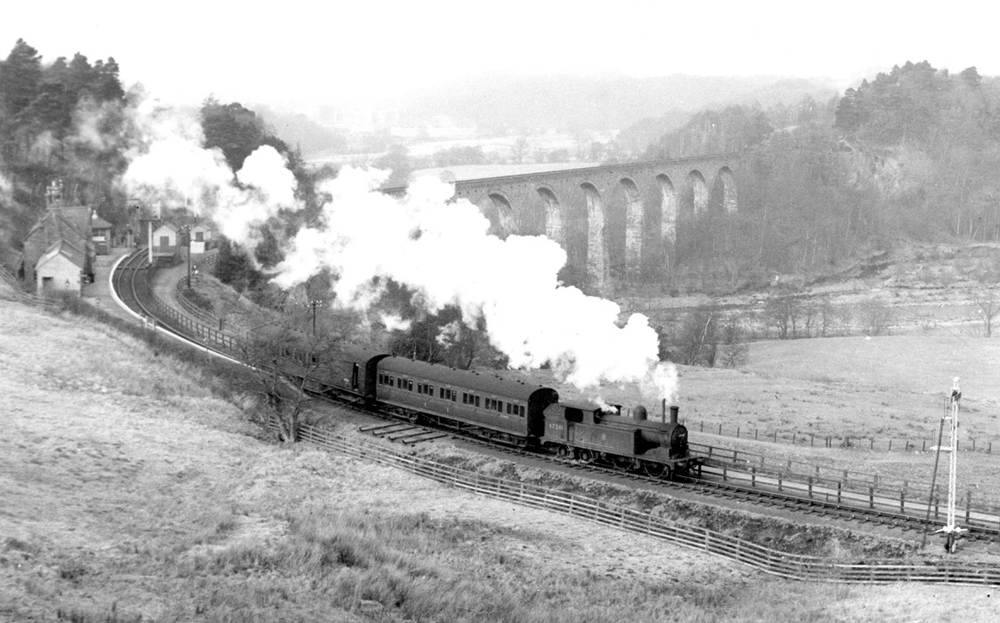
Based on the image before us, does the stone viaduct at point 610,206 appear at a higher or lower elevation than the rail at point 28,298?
higher

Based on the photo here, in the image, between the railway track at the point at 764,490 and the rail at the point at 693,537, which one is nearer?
the rail at the point at 693,537

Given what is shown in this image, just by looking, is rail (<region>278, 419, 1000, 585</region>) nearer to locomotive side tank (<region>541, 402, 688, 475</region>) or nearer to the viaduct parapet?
locomotive side tank (<region>541, 402, 688, 475</region>)

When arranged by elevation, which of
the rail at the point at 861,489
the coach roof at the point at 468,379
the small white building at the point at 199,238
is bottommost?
the rail at the point at 861,489

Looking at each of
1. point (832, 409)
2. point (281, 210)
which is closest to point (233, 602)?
point (832, 409)

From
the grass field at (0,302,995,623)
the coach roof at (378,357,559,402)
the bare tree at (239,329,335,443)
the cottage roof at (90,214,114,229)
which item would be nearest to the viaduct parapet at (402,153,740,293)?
the cottage roof at (90,214,114,229)

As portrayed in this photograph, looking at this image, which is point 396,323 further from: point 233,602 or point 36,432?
point 233,602

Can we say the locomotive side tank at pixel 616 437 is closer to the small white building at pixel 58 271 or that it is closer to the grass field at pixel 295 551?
the grass field at pixel 295 551

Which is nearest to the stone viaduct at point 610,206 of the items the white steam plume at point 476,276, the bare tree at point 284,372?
the white steam plume at point 476,276

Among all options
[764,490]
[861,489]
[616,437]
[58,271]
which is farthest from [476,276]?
[58,271]

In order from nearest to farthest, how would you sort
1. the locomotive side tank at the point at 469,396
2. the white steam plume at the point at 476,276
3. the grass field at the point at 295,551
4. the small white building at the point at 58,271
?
the grass field at the point at 295,551 < the locomotive side tank at the point at 469,396 < the white steam plume at the point at 476,276 < the small white building at the point at 58,271
